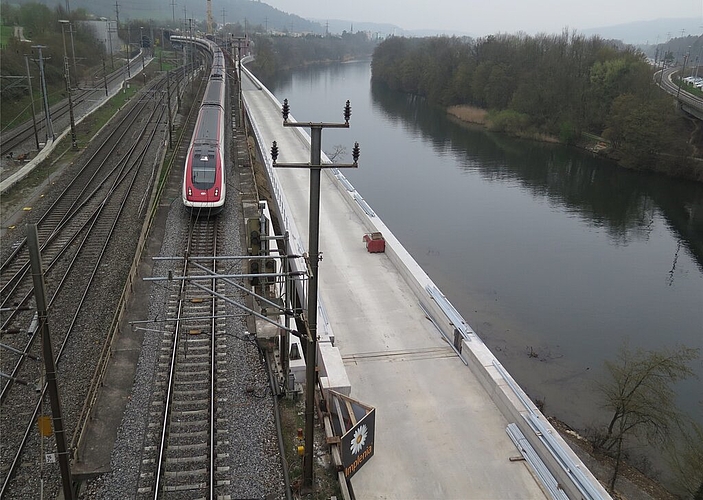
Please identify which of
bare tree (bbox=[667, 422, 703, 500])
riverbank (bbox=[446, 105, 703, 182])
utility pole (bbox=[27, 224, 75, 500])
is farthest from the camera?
riverbank (bbox=[446, 105, 703, 182])

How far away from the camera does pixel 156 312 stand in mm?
14109

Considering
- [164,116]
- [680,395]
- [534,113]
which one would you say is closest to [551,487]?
[680,395]

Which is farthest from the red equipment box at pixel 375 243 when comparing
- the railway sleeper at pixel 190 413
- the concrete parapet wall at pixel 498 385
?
the railway sleeper at pixel 190 413

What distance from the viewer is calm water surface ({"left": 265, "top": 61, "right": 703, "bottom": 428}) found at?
1952cm

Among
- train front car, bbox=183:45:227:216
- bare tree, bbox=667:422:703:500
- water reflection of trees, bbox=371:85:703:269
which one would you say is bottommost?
bare tree, bbox=667:422:703:500

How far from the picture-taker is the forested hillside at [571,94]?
42.8 m

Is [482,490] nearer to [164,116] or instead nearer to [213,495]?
[213,495]

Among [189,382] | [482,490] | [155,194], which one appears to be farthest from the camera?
[155,194]

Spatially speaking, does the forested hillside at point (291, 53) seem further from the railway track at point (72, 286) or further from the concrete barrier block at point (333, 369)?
the concrete barrier block at point (333, 369)

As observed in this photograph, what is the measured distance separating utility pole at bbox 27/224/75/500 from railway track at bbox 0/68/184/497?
0.32m

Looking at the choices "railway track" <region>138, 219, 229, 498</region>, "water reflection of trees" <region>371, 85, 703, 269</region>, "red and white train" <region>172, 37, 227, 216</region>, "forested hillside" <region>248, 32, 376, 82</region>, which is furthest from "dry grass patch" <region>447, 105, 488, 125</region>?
"railway track" <region>138, 219, 229, 498</region>

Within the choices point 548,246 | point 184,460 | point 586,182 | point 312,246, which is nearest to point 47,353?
point 184,460

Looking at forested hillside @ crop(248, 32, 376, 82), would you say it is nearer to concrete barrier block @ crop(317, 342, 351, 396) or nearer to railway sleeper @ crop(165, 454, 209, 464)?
concrete barrier block @ crop(317, 342, 351, 396)

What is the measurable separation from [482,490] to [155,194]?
1717cm
